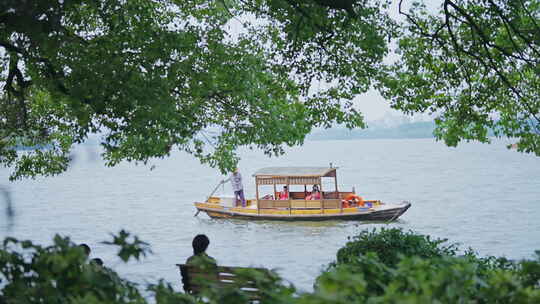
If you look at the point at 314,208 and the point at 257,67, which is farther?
the point at 314,208

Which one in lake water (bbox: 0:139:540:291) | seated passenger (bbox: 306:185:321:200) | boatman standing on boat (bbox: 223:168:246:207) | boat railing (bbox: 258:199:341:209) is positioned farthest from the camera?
seated passenger (bbox: 306:185:321:200)

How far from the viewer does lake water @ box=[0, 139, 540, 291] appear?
100 ft

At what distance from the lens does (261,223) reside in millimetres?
39531

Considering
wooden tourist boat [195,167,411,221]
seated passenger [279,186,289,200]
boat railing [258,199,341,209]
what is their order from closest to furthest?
wooden tourist boat [195,167,411,221] < boat railing [258,199,341,209] < seated passenger [279,186,289,200]

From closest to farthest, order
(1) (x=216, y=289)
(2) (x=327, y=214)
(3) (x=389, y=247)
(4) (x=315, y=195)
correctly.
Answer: (1) (x=216, y=289), (3) (x=389, y=247), (2) (x=327, y=214), (4) (x=315, y=195)

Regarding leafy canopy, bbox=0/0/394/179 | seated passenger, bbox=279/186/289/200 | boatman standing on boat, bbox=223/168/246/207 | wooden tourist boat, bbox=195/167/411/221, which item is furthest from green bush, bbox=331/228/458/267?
seated passenger, bbox=279/186/289/200

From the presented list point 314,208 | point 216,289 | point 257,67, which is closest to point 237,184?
point 314,208

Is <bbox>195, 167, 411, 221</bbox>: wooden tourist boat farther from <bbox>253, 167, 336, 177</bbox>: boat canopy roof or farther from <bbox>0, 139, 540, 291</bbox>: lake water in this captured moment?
<bbox>0, 139, 540, 291</bbox>: lake water

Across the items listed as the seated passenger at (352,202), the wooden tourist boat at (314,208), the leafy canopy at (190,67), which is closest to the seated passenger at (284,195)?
the wooden tourist boat at (314,208)

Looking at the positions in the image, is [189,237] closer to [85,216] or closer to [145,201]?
[85,216]

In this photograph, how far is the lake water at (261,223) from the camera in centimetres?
3049

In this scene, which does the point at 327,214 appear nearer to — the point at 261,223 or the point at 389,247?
the point at 261,223

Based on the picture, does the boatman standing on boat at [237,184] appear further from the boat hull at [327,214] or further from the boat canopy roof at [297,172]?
the boat canopy roof at [297,172]

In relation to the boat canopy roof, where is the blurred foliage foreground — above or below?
below
